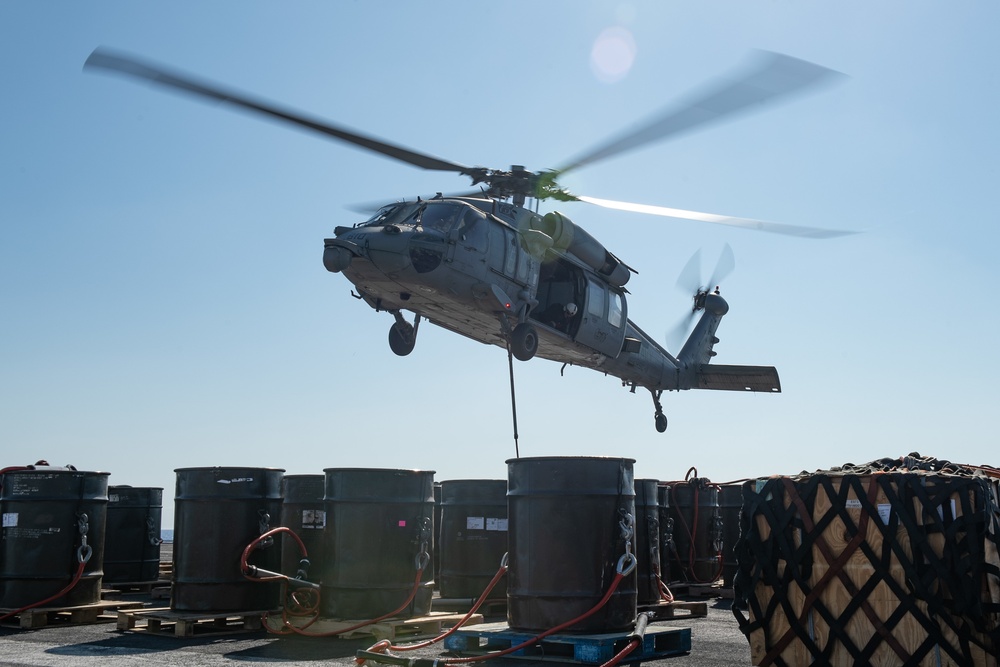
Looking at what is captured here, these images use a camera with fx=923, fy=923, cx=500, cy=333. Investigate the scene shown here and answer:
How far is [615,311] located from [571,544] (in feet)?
32.7

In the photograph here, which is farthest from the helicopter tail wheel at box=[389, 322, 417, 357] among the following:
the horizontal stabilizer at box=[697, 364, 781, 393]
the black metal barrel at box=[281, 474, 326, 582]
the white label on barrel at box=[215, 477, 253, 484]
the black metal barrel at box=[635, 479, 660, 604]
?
the horizontal stabilizer at box=[697, 364, 781, 393]

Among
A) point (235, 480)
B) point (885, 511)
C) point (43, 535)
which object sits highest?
point (235, 480)

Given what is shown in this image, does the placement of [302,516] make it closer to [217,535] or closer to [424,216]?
[217,535]

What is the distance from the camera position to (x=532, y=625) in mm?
6887

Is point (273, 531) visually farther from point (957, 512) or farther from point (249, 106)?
point (957, 512)

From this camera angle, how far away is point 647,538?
9742mm

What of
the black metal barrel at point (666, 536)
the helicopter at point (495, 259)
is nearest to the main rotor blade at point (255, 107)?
the helicopter at point (495, 259)

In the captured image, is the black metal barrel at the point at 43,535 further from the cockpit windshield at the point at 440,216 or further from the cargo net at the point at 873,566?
the cargo net at the point at 873,566

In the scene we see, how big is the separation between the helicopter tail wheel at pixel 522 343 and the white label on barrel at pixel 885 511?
8924mm

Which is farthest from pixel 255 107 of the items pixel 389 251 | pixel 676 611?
pixel 676 611

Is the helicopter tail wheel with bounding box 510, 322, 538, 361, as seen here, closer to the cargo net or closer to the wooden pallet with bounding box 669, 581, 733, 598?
the wooden pallet with bounding box 669, 581, 733, 598

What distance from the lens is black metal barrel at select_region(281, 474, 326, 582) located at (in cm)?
1011

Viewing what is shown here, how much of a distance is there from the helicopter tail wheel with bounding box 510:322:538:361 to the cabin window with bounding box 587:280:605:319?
5.32ft

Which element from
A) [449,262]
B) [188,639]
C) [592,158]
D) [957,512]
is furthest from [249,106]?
[957,512]
